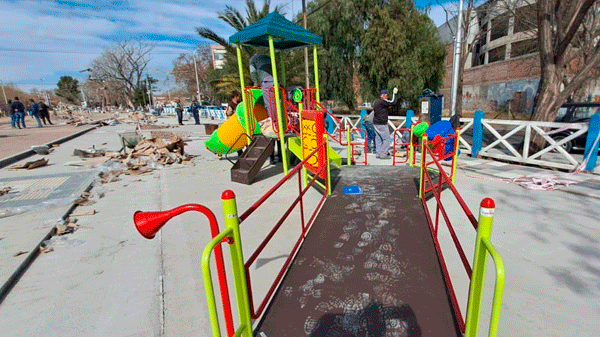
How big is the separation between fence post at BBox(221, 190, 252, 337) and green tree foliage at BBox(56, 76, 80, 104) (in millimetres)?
108213

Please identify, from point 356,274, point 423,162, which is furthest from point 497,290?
point 423,162

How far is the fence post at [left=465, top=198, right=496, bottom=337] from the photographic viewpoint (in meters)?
1.41

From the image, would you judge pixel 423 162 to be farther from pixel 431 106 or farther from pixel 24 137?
pixel 24 137

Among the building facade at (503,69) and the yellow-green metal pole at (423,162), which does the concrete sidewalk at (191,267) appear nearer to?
the yellow-green metal pole at (423,162)

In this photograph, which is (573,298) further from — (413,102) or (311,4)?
(311,4)

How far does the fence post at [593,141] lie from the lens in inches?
233

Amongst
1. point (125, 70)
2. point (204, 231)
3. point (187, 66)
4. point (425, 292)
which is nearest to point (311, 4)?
point (204, 231)

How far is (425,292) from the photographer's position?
7.89 ft

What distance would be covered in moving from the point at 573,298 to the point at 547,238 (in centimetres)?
124

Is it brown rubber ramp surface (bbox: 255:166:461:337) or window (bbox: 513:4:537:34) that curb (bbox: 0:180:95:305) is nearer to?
brown rubber ramp surface (bbox: 255:166:461:337)

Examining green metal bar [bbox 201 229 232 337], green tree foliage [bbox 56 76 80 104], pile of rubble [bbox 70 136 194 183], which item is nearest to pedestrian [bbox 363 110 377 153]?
pile of rubble [bbox 70 136 194 183]

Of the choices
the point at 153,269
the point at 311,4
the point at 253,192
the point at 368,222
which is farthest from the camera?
the point at 311,4

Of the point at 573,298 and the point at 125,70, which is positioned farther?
the point at 125,70

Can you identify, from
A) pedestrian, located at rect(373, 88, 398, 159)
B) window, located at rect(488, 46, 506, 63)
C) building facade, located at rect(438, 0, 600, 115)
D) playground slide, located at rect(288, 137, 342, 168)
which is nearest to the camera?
playground slide, located at rect(288, 137, 342, 168)
